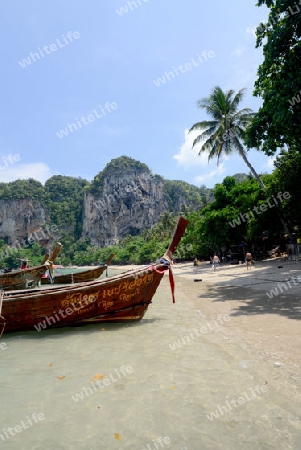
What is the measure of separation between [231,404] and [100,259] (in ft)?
309

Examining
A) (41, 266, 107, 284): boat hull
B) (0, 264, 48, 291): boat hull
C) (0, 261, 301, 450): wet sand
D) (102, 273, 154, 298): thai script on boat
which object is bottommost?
(0, 261, 301, 450): wet sand

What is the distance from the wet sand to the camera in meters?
3.04

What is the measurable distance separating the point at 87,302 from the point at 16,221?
12901 cm

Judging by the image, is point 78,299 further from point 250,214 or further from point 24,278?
point 250,214

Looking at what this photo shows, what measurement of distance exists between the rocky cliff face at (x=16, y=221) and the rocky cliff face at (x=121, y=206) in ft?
79.1

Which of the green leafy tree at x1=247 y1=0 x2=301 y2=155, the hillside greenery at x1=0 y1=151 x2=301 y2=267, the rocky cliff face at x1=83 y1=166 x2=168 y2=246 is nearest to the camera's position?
the green leafy tree at x1=247 y1=0 x2=301 y2=155

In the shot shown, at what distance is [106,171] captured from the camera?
411 feet

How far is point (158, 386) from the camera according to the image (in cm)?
422

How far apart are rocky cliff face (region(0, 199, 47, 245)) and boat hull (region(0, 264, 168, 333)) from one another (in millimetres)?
122874

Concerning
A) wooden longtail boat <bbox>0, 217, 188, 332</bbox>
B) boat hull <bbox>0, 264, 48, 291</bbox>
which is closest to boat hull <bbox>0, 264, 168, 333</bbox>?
wooden longtail boat <bbox>0, 217, 188, 332</bbox>

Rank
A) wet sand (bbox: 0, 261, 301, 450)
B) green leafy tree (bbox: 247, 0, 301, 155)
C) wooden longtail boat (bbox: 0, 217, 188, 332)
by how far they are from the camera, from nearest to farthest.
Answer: wet sand (bbox: 0, 261, 301, 450), wooden longtail boat (bbox: 0, 217, 188, 332), green leafy tree (bbox: 247, 0, 301, 155)

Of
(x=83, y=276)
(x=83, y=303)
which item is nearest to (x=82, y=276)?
(x=83, y=276)

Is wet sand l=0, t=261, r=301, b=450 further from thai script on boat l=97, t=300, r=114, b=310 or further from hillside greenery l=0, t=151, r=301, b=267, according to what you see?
hillside greenery l=0, t=151, r=301, b=267

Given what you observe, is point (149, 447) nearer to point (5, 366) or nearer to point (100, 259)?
point (5, 366)
